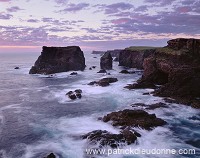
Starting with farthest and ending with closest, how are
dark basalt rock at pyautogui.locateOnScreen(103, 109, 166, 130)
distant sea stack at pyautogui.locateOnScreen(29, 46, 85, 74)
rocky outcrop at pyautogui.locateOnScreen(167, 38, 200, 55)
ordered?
1. distant sea stack at pyautogui.locateOnScreen(29, 46, 85, 74)
2. rocky outcrop at pyautogui.locateOnScreen(167, 38, 200, 55)
3. dark basalt rock at pyautogui.locateOnScreen(103, 109, 166, 130)

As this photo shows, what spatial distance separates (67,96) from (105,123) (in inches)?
904

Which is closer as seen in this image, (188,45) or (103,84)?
(188,45)

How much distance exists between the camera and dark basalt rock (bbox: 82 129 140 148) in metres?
30.5

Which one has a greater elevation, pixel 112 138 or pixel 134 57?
pixel 134 57

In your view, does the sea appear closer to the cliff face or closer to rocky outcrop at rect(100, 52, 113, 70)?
the cliff face

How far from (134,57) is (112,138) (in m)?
98.3

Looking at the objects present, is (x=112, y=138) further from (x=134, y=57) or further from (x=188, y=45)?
(x=134, y=57)

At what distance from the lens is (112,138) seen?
31.3 metres

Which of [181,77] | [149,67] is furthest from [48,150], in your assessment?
[149,67]

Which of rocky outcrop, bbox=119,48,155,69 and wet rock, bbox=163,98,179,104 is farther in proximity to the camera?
rocky outcrop, bbox=119,48,155,69

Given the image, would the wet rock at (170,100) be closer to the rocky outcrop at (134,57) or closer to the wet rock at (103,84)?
the wet rock at (103,84)

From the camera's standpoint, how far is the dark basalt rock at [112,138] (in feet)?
100

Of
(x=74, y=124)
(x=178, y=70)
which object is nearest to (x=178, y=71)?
(x=178, y=70)

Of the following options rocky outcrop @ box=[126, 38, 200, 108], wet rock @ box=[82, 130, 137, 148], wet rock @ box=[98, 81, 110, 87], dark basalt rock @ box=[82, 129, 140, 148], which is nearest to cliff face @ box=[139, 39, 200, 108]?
rocky outcrop @ box=[126, 38, 200, 108]
